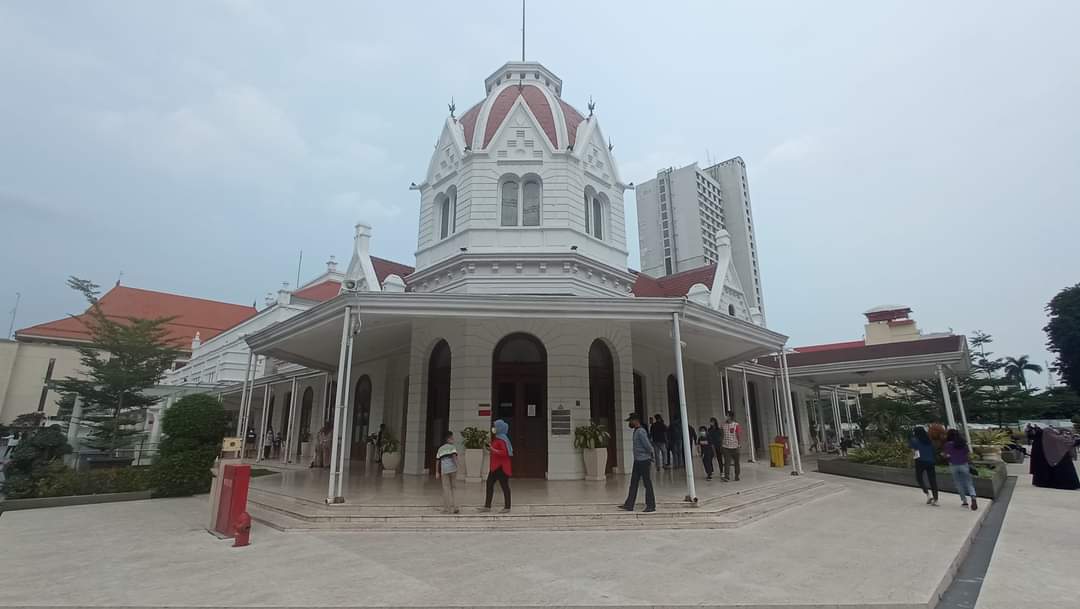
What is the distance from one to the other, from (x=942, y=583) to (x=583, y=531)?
4043 mm

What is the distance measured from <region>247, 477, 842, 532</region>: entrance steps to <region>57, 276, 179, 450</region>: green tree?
11459 mm

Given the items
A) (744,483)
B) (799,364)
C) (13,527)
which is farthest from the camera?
(799,364)

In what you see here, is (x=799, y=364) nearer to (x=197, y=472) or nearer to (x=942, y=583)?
(x=942, y=583)

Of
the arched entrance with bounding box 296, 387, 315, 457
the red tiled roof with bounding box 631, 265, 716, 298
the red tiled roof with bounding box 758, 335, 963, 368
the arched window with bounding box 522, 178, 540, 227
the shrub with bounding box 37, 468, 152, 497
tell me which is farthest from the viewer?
the arched entrance with bounding box 296, 387, 315, 457

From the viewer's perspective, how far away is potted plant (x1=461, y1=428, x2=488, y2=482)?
1141 centimetres

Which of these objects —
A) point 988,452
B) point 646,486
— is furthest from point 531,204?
point 988,452

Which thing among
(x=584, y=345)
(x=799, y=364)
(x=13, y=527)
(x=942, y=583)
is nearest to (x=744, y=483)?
(x=584, y=345)

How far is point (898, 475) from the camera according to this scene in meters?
12.6

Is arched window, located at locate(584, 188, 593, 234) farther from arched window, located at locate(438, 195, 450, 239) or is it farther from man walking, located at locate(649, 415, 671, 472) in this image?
man walking, located at locate(649, 415, 671, 472)

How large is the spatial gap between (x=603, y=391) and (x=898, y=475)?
7581mm

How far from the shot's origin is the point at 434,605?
4.20 metres

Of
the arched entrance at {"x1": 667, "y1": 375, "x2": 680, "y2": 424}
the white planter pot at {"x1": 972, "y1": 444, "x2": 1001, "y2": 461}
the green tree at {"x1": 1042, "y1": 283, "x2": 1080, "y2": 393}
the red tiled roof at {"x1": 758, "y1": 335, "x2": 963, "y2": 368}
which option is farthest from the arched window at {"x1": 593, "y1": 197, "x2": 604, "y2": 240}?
the green tree at {"x1": 1042, "y1": 283, "x2": 1080, "y2": 393}

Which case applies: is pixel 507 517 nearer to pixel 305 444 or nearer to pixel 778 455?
pixel 778 455

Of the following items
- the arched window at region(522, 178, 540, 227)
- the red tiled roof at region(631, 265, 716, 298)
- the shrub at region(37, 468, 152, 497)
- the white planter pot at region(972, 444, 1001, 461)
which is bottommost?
the shrub at region(37, 468, 152, 497)
